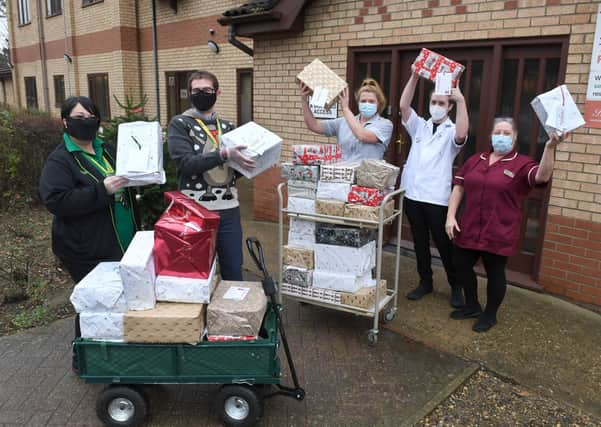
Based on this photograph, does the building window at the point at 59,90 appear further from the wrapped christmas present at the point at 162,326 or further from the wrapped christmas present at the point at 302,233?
the wrapped christmas present at the point at 162,326

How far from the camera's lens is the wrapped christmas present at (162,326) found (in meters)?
2.64

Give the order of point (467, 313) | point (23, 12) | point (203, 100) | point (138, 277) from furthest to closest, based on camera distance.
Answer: point (23, 12) < point (467, 313) < point (203, 100) < point (138, 277)

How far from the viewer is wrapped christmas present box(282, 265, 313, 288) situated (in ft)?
12.9

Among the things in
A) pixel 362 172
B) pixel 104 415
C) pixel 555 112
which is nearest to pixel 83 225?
A: pixel 104 415

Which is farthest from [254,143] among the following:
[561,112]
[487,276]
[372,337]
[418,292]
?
[418,292]

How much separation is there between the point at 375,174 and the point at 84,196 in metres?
1.95

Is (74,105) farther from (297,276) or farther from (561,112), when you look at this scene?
(561,112)

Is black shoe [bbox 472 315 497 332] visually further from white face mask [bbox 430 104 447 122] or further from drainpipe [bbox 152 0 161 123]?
drainpipe [bbox 152 0 161 123]

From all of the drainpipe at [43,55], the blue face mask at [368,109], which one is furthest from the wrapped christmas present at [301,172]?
the drainpipe at [43,55]

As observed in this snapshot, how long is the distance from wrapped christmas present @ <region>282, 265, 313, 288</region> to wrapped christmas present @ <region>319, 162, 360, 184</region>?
75cm

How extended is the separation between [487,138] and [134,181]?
11.9 feet

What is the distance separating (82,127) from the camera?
9.75 ft

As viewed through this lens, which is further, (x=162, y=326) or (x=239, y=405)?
(x=239, y=405)

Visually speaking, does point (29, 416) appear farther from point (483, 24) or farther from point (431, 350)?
point (483, 24)
